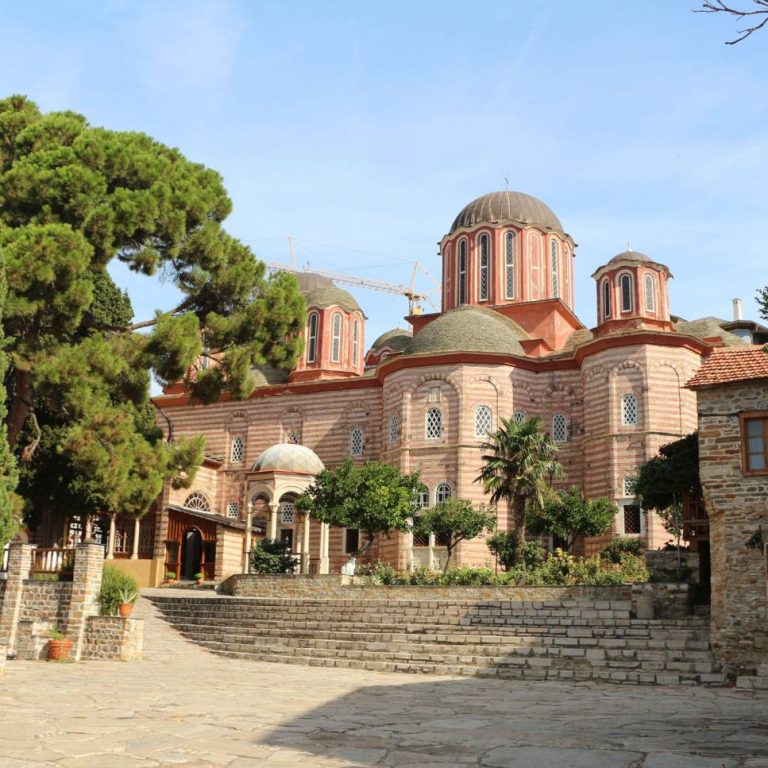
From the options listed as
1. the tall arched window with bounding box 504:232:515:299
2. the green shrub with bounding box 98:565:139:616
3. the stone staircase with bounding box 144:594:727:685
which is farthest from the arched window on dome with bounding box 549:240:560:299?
the green shrub with bounding box 98:565:139:616

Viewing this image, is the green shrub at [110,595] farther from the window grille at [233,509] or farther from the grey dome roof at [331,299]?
the grey dome roof at [331,299]

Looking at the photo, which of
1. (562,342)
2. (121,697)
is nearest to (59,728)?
(121,697)

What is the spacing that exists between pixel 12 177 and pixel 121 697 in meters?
12.9

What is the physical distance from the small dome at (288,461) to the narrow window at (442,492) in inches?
147

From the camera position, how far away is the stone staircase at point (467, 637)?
14.0 m

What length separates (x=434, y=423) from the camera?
28.9m

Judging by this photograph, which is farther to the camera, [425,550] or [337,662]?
[425,550]

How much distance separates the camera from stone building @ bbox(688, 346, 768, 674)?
1367 cm

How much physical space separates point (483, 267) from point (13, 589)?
2155 cm

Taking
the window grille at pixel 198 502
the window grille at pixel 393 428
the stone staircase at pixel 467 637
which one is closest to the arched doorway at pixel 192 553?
the window grille at pixel 198 502

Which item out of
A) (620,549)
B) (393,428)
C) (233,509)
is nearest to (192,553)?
(233,509)

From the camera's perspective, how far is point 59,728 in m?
7.34

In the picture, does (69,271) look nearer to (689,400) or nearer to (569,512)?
(569,512)

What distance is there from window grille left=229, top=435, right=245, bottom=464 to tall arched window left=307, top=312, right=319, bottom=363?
4.03 m
